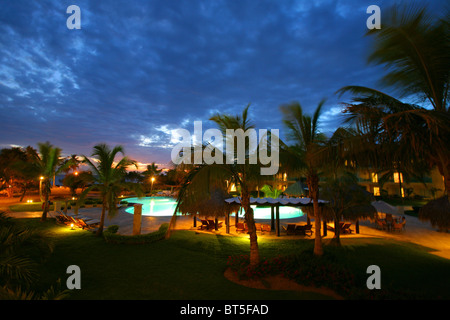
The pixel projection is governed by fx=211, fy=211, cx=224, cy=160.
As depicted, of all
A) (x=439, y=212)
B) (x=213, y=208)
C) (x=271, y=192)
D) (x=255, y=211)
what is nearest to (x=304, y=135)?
(x=213, y=208)

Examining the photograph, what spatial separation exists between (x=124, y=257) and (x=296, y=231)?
381 inches

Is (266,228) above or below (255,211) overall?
above

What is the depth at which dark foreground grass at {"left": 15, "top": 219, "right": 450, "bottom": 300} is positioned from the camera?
5.93m

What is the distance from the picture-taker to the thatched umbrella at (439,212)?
10.8 metres

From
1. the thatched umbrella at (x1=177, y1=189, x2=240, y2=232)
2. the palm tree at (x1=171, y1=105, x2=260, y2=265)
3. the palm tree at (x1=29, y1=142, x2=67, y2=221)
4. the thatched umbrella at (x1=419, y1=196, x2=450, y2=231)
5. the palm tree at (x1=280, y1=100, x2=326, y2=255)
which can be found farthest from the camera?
the palm tree at (x1=29, y1=142, x2=67, y2=221)

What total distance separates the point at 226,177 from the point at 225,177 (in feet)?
0.18

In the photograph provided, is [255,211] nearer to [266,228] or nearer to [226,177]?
→ [266,228]

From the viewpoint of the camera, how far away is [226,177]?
745 cm

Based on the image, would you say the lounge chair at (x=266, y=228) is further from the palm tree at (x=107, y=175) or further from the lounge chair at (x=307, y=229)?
the palm tree at (x=107, y=175)

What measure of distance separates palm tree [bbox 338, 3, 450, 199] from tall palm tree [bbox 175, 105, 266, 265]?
362 centimetres

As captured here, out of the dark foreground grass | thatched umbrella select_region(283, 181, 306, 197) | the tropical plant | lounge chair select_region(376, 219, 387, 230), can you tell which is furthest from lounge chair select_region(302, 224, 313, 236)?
the tropical plant

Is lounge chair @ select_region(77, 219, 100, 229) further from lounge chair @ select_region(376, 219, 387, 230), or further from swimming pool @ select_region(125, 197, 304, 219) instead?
lounge chair @ select_region(376, 219, 387, 230)

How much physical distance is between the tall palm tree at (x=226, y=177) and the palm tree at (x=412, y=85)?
3625mm
